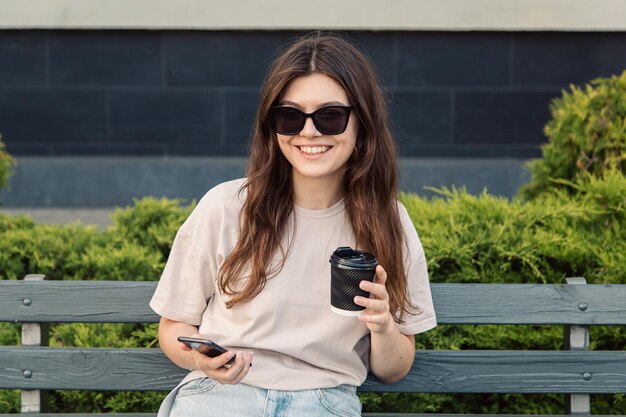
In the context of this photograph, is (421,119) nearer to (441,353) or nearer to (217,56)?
(217,56)

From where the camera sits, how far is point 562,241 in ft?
12.0

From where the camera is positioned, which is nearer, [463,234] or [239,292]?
[239,292]

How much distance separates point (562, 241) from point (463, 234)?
341mm

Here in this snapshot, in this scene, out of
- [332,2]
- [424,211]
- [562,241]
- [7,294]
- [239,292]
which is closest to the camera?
[239,292]

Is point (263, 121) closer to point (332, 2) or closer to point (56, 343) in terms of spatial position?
point (56, 343)

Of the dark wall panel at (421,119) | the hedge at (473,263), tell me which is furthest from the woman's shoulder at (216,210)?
the dark wall panel at (421,119)

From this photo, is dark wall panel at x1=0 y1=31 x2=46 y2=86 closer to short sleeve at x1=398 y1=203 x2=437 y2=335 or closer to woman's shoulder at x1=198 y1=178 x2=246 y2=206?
woman's shoulder at x1=198 y1=178 x2=246 y2=206

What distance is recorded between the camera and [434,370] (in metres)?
3.19

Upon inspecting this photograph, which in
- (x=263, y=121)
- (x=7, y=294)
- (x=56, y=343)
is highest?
(x=263, y=121)

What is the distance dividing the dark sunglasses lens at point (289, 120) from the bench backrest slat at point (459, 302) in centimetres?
75

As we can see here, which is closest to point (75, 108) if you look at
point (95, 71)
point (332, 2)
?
point (95, 71)

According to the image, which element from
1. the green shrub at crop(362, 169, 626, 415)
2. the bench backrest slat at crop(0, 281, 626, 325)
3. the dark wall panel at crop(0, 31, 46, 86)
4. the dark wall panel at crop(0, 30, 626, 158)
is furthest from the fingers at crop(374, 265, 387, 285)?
the dark wall panel at crop(0, 31, 46, 86)

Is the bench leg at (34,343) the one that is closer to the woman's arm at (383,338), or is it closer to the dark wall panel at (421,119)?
the woman's arm at (383,338)

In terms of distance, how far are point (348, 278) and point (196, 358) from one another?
47 centimetres
